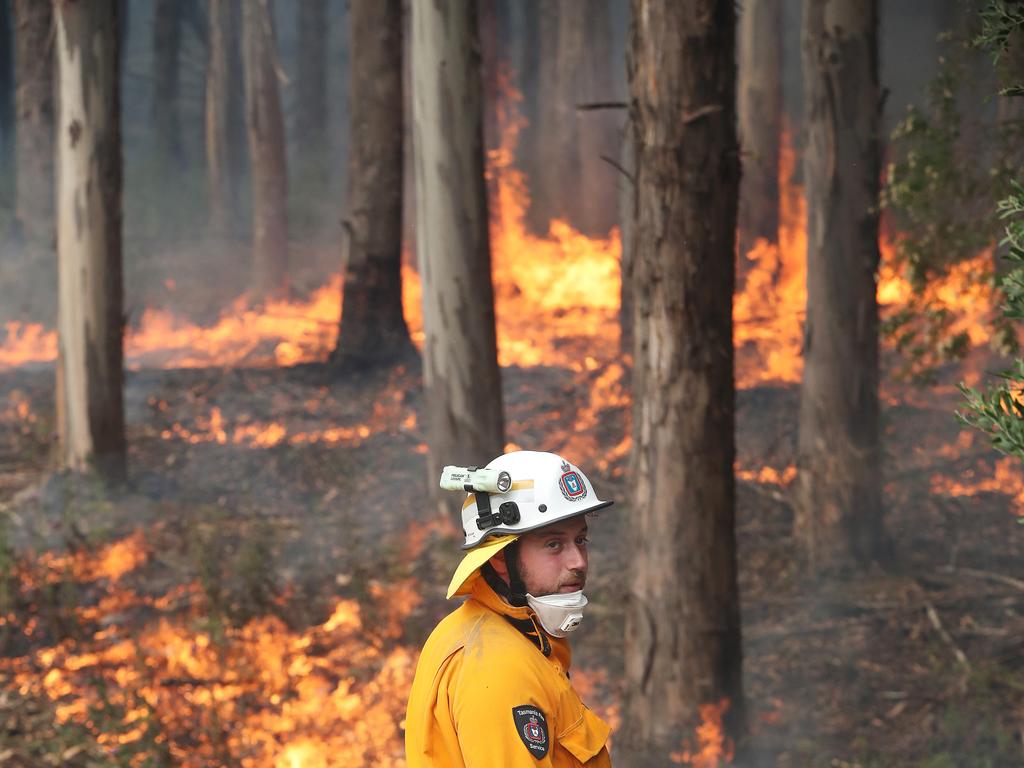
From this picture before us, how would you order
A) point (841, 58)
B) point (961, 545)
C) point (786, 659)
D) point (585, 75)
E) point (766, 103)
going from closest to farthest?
point (786, 659), point (841, 58), point (961, 545), point (766, 103), point (585, 75)

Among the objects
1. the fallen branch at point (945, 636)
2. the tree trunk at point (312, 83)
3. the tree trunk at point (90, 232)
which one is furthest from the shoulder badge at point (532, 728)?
the tree trunk at point (312, 83)

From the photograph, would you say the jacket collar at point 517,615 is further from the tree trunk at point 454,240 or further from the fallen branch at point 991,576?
the tree trunk at point 454,240

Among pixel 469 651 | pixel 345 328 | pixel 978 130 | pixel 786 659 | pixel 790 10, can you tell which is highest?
pixel 790 10

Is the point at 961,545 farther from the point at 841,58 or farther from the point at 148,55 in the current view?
the point at 148,55

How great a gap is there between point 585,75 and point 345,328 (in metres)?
10.5

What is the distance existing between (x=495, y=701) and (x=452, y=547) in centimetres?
813

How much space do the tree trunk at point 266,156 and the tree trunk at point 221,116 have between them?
566 cm

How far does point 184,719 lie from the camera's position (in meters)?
8.11

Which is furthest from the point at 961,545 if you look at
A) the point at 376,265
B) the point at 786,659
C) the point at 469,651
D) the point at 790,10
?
the point at 790,10

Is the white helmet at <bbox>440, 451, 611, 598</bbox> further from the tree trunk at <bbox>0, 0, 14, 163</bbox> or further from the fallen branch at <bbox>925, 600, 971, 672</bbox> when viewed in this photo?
the tree trunk at <bbox>0, 0, 14, 163</bbox>

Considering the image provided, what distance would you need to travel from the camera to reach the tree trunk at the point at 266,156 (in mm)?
22688


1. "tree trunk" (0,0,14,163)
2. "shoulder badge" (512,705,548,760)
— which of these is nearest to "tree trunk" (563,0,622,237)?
"tree trunk" (0,0,14,163)

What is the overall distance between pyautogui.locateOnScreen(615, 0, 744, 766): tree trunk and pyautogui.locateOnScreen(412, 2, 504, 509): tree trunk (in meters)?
4.16

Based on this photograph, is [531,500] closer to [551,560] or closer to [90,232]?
[551,560]
